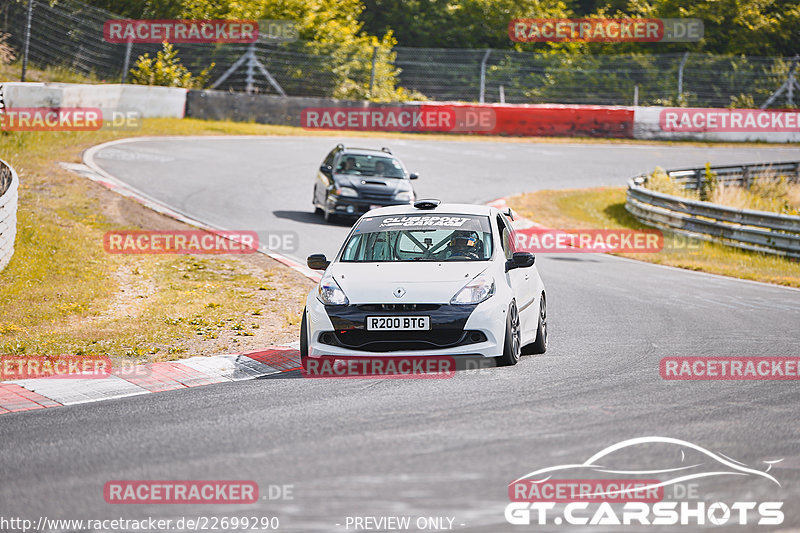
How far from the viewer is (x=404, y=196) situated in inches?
803

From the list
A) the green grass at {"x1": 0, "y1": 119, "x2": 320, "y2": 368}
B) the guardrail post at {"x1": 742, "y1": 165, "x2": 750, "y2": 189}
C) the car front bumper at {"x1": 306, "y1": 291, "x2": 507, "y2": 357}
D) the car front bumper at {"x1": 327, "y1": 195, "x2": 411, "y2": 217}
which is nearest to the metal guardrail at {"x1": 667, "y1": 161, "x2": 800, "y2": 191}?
the guardrail post at {"x1": 742, "y1": 165, "x2": 750, "y2": 189}

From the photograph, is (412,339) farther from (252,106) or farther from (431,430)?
(252,106)

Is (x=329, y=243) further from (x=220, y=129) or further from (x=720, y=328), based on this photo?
(x=220, y=129)

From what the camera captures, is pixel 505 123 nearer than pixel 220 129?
No

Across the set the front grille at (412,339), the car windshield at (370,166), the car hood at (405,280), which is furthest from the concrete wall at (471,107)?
the front grille at (412,339)

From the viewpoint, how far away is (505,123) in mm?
36375

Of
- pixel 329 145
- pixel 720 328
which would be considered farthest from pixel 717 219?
pixel 329 145

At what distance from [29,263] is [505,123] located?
81.2 feet

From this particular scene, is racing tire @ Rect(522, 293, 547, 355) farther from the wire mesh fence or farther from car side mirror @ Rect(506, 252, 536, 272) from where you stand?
the wire mesh fence

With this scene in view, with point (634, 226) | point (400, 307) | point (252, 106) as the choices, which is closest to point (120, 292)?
point (400, 307)

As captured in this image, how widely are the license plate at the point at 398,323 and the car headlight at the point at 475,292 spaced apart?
33cm

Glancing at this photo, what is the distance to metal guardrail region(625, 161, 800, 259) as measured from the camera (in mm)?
20312

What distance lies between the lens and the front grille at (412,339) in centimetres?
870

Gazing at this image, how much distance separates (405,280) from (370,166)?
1236 cm
